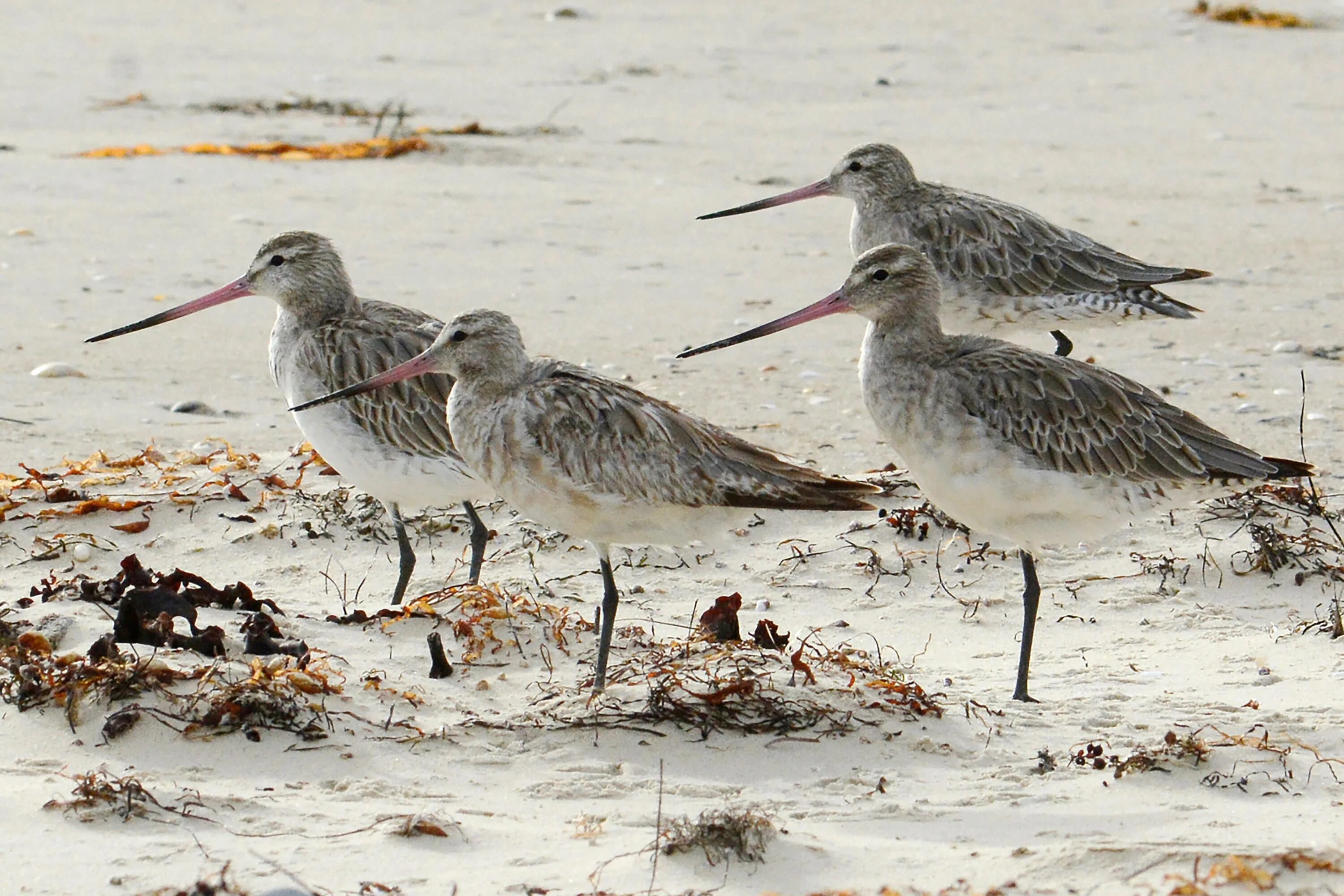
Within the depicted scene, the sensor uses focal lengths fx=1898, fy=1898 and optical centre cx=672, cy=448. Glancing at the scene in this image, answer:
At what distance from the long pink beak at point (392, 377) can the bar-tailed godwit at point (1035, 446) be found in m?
1.49

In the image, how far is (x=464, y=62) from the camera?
15.6 m

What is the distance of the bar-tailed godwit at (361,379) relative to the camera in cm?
695

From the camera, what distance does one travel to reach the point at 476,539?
23.3 ft

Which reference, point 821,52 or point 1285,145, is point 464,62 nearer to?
point 821,52

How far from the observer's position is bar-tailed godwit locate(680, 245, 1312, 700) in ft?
20.2

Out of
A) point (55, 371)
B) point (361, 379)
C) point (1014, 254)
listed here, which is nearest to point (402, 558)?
point (361, 379)

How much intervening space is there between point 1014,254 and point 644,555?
2.70 meters

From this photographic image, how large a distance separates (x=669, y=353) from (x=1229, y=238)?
13.0 ft

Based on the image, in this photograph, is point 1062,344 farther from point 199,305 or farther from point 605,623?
point 199,305

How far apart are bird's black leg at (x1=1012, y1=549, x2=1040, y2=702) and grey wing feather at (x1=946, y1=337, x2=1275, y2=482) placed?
390 mm

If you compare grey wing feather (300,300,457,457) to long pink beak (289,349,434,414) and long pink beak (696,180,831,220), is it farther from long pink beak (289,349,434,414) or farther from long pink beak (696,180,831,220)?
long pink beak (696,180,831,220)

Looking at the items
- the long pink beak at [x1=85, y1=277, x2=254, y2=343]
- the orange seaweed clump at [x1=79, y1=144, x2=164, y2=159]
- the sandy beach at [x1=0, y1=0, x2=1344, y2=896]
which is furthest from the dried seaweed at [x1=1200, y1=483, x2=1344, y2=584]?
the orange seaweed clump at [x1=79, y1=144, x2=164, y2=159]

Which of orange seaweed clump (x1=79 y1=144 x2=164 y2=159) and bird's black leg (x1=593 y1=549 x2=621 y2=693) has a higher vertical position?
orange seaweed clump (x1=79 y1=144 x2=164 y2=159)

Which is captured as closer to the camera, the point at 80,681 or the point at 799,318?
the point at 80,681
